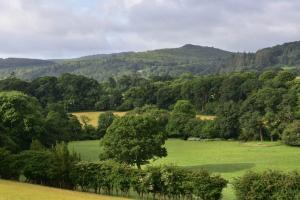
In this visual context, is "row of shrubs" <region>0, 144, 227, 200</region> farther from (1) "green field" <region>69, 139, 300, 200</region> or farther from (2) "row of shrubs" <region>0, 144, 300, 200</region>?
(1) "green field" <region>69, 139, 300, 200</region>

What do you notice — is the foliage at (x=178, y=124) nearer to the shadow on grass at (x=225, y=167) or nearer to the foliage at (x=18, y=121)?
the shadow on grass at (x=225, y=167)

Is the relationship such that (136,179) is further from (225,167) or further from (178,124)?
(178,124)

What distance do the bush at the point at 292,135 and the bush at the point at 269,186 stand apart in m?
55.5

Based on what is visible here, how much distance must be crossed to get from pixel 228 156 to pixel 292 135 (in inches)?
832

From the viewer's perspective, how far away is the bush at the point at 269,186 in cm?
4394

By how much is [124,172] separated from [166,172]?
187 inches

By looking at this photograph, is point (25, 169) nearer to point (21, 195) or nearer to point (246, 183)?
point (21, 195)

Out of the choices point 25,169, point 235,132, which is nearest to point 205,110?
point 235,132

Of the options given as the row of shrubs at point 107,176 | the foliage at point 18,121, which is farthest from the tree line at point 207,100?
the row of shrubs at point 107,176

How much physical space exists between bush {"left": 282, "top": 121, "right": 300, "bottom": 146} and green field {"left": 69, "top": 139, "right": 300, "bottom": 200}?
1824mm

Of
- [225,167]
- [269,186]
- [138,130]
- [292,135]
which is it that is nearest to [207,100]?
[292,135]

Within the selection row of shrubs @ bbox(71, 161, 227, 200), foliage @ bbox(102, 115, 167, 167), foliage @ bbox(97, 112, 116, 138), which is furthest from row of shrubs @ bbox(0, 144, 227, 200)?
foliage @ bbox(97, 112, 116, 138)

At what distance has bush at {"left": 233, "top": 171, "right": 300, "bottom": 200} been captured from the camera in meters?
43.9

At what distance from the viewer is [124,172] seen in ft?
165
